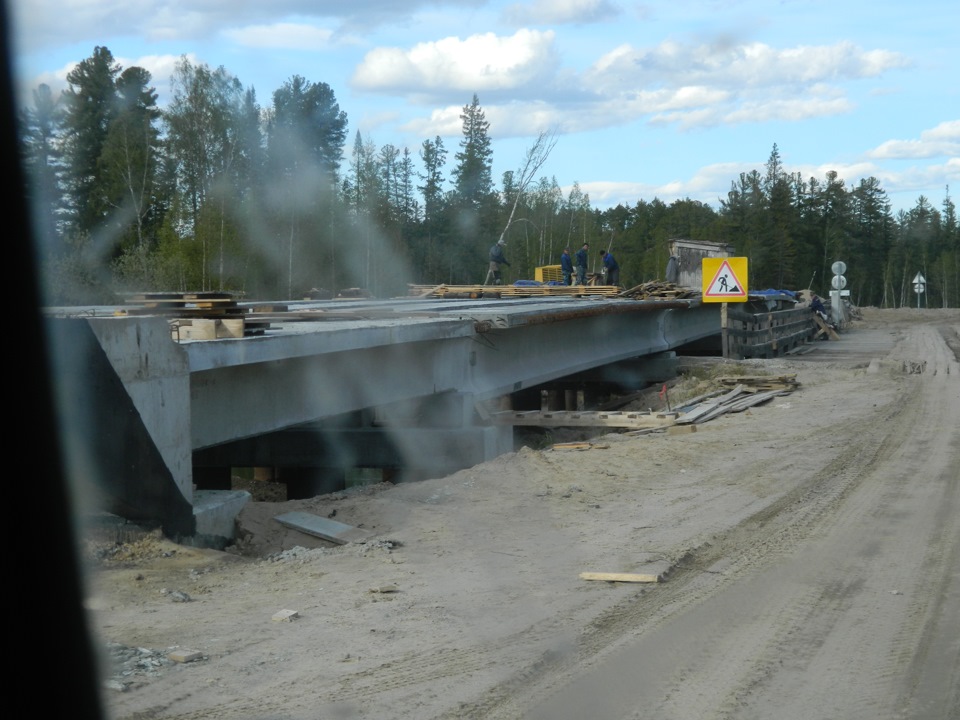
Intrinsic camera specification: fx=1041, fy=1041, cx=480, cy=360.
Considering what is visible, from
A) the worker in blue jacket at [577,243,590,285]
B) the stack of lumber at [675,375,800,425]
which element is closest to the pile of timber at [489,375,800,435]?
the stack of lumber at [675,375,800,425]

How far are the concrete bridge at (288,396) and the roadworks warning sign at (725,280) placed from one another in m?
4.36

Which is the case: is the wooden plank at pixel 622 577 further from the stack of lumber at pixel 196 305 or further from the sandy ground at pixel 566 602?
the stack of lumber at pixel 196 305

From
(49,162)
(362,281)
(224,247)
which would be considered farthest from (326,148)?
(49,162)

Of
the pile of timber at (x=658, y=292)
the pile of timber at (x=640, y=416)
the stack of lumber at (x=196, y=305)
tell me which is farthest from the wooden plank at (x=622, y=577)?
the pile of timber at (x=658, y=292)

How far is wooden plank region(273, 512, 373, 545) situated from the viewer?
802 cm

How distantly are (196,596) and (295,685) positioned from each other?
5.97ft

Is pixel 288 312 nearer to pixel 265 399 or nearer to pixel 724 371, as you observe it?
pixel 265 399

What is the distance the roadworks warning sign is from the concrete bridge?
436 cm

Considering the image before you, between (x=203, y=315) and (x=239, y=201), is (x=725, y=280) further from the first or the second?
(x=239, y=201)

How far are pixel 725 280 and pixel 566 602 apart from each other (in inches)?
721

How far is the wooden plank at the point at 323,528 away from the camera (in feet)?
26.3

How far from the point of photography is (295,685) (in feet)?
15.7

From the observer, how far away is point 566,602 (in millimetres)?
6133

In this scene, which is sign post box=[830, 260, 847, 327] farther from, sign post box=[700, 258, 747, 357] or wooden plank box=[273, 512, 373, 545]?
wooden plank box=[273, 512, 373, 545]
